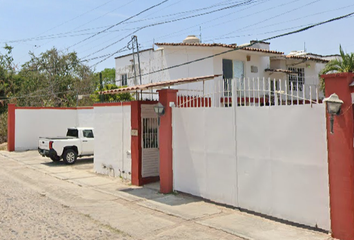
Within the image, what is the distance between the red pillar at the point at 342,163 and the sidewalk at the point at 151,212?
43cm

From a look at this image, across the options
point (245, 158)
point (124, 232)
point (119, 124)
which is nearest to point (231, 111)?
point (245, 158)

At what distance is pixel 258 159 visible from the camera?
7.28 meters

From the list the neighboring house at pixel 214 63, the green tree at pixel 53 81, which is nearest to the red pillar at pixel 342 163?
the neighboring house at pixel 214 63

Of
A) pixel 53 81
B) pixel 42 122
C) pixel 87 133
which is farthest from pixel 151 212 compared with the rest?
pixel 53 81

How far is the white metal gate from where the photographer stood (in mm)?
11039

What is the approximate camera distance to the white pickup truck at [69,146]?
15.6 m

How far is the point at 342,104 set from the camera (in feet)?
18.8

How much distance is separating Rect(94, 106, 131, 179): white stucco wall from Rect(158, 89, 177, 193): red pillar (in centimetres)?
241

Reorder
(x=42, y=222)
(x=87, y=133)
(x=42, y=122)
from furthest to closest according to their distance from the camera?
(x=42, y=122) < (x=87, y=133) < (x=42, y=222)

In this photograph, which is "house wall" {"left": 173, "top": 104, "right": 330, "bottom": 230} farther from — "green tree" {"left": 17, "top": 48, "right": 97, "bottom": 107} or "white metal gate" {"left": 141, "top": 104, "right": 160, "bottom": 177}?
"green tree" {"left": 17, "top": 48, "right": 97, "bottom": 107}

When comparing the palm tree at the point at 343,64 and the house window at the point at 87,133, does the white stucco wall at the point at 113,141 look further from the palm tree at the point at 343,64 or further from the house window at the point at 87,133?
the palm tree at the point at 343,64

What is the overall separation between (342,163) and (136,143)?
6746 millimetres

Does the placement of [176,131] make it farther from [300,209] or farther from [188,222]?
[300,209]

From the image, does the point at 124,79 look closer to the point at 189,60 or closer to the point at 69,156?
the point at 189,60
